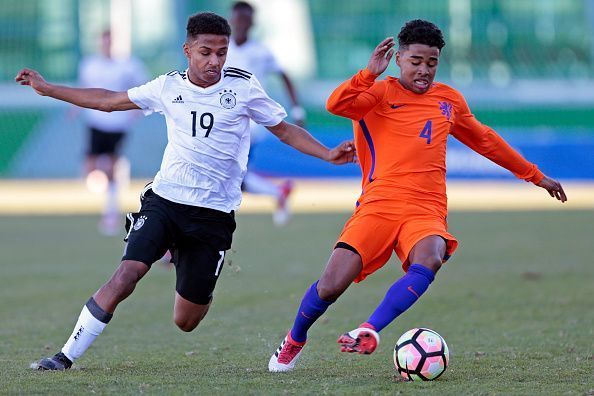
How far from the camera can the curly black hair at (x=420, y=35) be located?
634 cm

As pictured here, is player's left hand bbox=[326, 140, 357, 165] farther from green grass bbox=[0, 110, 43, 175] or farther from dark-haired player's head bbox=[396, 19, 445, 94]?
green grass bbox=[0, 110, 43, 175]

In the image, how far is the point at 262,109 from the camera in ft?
21.1

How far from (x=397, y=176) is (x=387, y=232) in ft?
1.12

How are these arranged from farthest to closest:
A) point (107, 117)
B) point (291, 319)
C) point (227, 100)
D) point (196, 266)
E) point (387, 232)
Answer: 1. point (107, 117)
2. point (291, 319)
3. point (196, 266)
4. point (227, 100)
5. point (387, 232)

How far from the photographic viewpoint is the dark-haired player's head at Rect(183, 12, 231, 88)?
626 cm

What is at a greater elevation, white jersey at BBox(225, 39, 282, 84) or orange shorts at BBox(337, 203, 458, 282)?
white jersey at BBox(225, 39, 282, 84)

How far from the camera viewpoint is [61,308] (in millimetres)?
9172

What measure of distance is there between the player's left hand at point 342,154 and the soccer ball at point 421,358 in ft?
3.44

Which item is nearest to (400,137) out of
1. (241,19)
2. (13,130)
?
(241,19)

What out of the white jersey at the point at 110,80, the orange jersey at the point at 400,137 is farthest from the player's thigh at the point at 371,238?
the white jersey at the point at 110,80

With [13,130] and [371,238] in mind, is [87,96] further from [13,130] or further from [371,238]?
[13,130]

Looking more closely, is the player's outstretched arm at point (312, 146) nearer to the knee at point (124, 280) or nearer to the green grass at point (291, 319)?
the green grass at point (291, 319)

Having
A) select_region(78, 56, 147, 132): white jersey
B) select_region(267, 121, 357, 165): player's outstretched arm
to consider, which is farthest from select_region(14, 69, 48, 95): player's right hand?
select_region(78, 56, 147, 132): white jersey

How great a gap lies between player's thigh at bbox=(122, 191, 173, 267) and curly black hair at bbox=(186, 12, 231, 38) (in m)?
0.97
